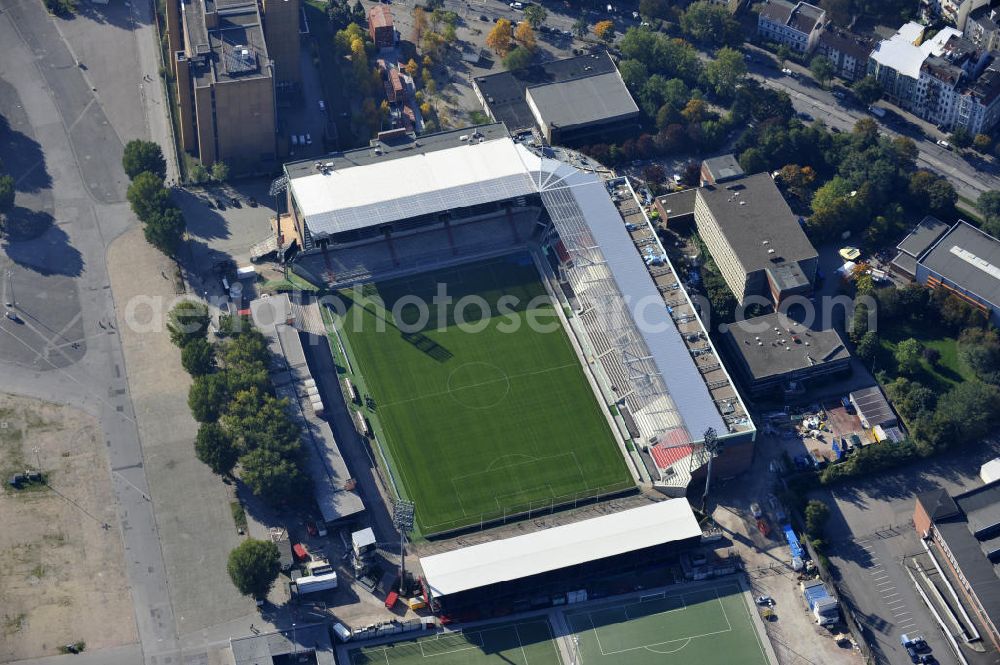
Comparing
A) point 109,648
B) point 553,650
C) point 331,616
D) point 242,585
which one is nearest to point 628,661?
point 553,650

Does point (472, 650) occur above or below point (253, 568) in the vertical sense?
below

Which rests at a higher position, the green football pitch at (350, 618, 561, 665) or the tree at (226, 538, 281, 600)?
the tree at (226, 538, 281, 600)

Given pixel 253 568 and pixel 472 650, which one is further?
pixel 472 650

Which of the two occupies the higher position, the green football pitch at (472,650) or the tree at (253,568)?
the tree at (253,568)

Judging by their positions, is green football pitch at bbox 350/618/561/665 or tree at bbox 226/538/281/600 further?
green football pitch at bbox 350/618/561/665

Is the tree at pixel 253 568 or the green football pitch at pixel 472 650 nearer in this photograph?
the tree at pixel 253 568
